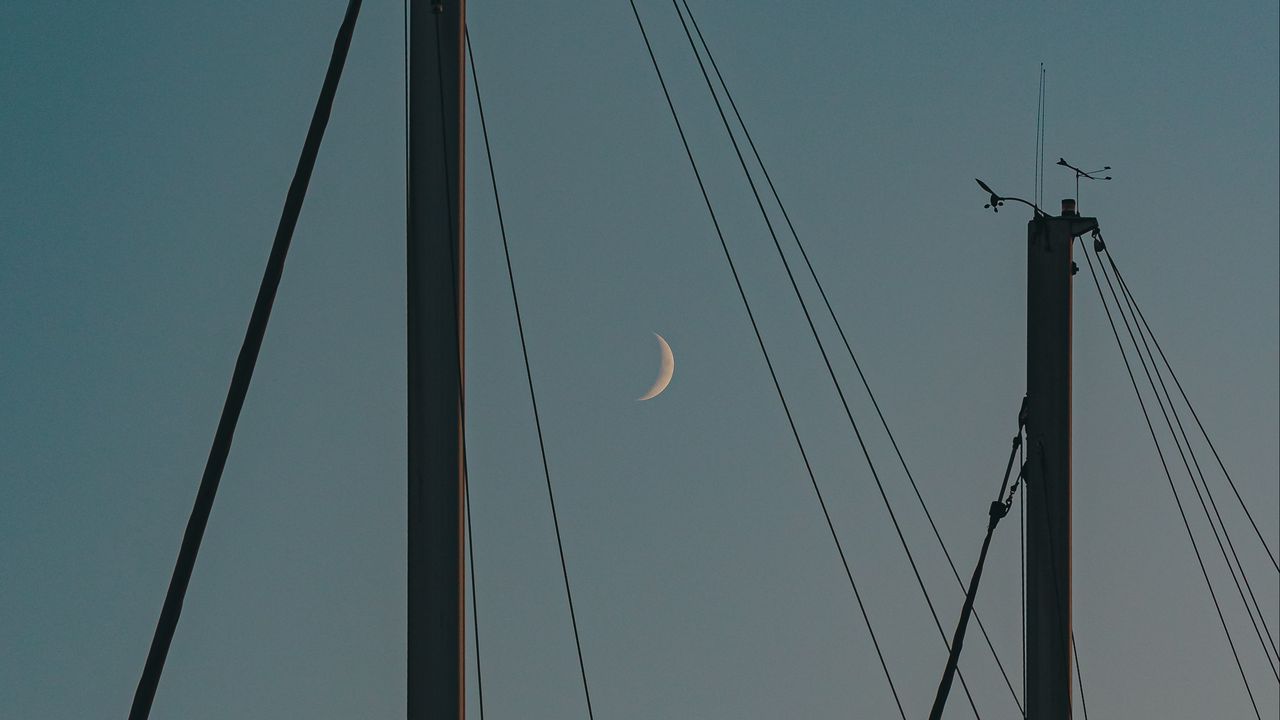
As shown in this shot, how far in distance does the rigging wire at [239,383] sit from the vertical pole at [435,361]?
3.46 ft

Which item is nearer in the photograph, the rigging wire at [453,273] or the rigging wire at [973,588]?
the rigging wire at [453,273]

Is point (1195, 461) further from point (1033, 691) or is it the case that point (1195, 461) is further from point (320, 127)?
point (320, 127)

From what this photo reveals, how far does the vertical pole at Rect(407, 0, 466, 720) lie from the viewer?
36.7 ft

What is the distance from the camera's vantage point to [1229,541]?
23.4 m

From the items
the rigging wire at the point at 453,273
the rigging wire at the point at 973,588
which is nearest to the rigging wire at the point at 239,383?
the rigging wire at the point at 453,273

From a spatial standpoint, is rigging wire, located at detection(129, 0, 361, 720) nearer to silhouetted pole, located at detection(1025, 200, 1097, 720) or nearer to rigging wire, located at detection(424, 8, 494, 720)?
rigging wire, located at detection(424, 8, 494, 720)

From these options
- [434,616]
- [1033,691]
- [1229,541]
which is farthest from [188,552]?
[1229,541]

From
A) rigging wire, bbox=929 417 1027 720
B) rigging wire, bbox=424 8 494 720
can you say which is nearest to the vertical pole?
rigging wire, bbox=424 8 494 720

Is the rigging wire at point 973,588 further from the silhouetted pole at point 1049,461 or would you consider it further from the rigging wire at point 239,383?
the rigging wire at point 239,383

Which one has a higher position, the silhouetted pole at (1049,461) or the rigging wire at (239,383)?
the silhouetted pole at (1049,461)

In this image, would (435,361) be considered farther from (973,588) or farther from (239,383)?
(973,588)

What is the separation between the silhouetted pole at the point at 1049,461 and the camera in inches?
842

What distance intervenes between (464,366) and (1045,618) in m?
11.9

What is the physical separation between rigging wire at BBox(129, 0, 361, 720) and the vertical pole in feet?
3.46
